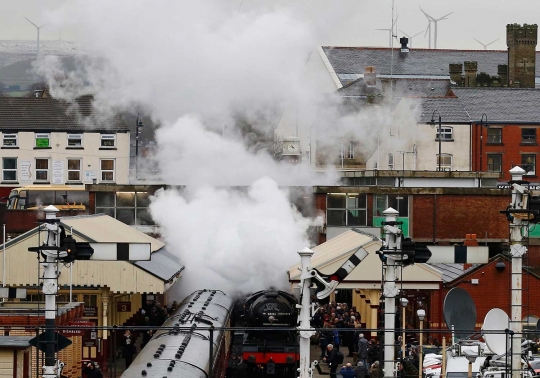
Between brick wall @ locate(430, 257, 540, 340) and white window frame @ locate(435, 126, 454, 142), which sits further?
white window frame @ locate(435, 126, 454, 142)

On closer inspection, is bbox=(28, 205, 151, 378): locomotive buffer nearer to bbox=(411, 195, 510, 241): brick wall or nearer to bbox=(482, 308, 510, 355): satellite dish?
bbox=(482, 308, 510, 355): satellite dish

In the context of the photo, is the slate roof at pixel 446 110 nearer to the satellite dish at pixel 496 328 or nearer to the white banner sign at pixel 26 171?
the white banner sign at pixel 26 171

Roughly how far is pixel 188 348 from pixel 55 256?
6.12m

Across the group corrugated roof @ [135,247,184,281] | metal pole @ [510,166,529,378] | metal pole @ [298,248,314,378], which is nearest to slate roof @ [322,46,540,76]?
corrugated roof @ [135,247,184,281]

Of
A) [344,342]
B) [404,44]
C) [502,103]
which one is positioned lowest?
[344,342]

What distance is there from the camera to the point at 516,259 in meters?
21.5

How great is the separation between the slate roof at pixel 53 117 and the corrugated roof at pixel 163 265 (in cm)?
2415

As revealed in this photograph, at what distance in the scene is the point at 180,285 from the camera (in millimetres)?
47500

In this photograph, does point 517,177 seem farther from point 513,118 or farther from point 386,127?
point 513,118

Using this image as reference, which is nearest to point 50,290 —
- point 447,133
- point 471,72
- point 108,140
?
point 108,140

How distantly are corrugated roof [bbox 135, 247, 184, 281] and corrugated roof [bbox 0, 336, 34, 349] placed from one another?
10.5m

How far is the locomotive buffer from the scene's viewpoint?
63.7 feet

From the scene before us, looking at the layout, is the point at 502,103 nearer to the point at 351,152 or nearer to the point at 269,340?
the point at 351,152

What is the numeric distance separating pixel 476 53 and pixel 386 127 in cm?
3136
